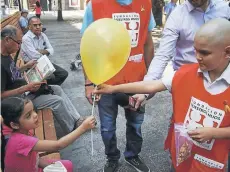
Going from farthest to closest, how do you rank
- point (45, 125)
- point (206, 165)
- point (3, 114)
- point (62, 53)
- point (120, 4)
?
point (62, 53) < point (45, 125) < point (120, 4) < point (3, 114) < point (206, 165)

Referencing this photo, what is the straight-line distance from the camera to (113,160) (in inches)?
108

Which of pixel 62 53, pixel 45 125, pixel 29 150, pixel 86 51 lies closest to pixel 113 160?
pixel 45 125

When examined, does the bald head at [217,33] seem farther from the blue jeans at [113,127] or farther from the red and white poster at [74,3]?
the red and white poster at [74,3]

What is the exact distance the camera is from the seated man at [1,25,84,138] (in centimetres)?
296

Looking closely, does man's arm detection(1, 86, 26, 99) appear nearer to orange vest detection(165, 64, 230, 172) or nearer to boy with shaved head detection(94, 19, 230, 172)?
boy with shaved head detection(94, 19, 230, 172)

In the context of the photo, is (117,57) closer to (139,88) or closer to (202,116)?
(139,88)

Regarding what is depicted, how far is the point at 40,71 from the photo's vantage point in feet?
11.1

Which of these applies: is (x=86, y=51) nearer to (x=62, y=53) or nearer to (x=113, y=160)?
(x=113, y=160)

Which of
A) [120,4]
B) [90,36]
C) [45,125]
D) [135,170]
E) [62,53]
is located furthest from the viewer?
[62,53]

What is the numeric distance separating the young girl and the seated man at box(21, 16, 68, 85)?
2.57m

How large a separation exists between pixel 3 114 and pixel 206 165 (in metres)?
1.34

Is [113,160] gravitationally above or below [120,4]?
below

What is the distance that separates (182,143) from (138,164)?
1134mm

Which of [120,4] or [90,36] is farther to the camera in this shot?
[120,4]
